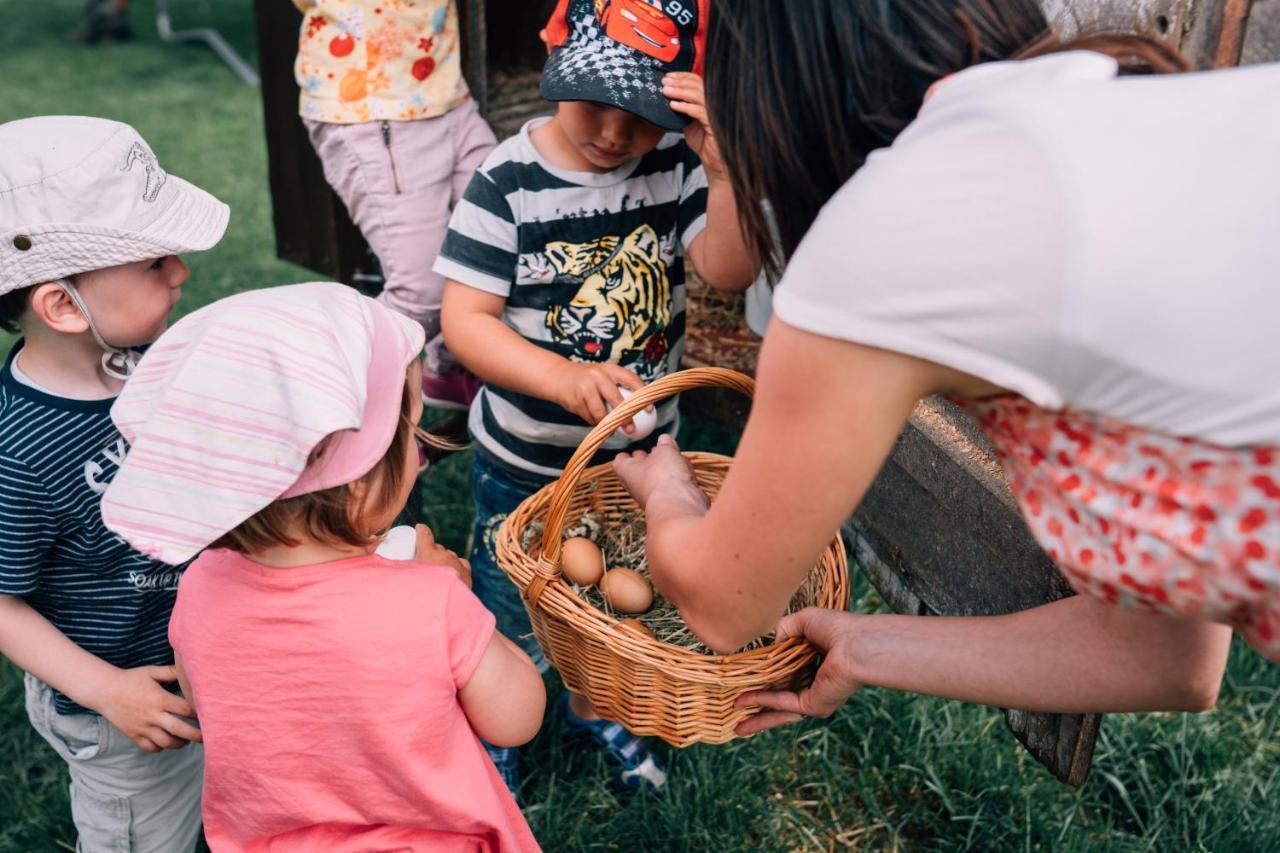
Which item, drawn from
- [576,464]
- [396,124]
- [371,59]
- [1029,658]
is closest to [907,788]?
[1029,658]

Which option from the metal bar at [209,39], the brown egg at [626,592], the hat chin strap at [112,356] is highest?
the hat chin strap at [112,356]

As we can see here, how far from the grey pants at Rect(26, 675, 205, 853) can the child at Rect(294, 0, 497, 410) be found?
4.13 ft

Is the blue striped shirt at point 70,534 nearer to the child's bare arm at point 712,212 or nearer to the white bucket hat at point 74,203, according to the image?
the white bucket hat at point 74,203

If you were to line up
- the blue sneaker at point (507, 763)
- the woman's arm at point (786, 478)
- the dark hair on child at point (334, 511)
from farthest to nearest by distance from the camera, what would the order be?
the blue sneaker at point (507, 763), the dark hair on child at point (334, 511), the woman's arm at point (786, 478)

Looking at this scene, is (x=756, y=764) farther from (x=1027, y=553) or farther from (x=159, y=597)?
(x=159, y=597)

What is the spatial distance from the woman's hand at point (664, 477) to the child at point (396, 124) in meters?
1.30

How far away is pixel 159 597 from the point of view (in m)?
1.93

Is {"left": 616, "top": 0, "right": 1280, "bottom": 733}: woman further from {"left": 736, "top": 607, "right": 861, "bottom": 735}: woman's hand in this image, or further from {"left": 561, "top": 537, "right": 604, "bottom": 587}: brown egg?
{"left": 561, "top": 537, "right": 604, "bottom": 587}: brown egg

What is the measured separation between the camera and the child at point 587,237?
6.52 ft

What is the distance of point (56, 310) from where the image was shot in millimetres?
1742

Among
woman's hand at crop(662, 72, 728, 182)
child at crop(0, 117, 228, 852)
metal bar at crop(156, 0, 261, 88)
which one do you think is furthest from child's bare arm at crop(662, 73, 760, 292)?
metal bar at crop(156, 0, 261, 88)

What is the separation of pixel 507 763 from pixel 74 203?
1.39 metres

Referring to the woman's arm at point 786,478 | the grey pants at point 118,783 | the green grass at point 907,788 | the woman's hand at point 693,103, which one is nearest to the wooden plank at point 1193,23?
the woman's hand at point 693,103

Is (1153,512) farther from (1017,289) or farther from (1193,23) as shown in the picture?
(1193,23)
